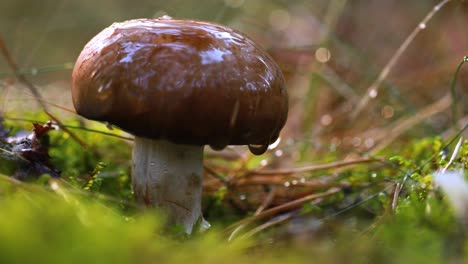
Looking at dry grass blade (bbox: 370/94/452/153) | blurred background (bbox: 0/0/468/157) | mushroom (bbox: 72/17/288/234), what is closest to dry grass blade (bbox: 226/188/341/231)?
blurred background (bbox: 0/0/468/157)

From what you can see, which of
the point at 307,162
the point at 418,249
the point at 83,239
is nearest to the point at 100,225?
the point at 83,239

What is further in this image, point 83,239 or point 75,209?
point 75,209

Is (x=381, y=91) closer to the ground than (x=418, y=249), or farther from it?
closer to the ground

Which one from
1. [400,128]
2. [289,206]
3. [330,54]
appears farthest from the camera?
[330,54]

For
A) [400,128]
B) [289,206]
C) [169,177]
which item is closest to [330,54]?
[400,128]

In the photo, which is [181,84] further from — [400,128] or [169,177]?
[400,128]

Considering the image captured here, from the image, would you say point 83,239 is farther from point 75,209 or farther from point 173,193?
point 173,193

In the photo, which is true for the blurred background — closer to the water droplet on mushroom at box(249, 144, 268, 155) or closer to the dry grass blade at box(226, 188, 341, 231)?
the dry grass blade at box(226, 188, 341, 231)
